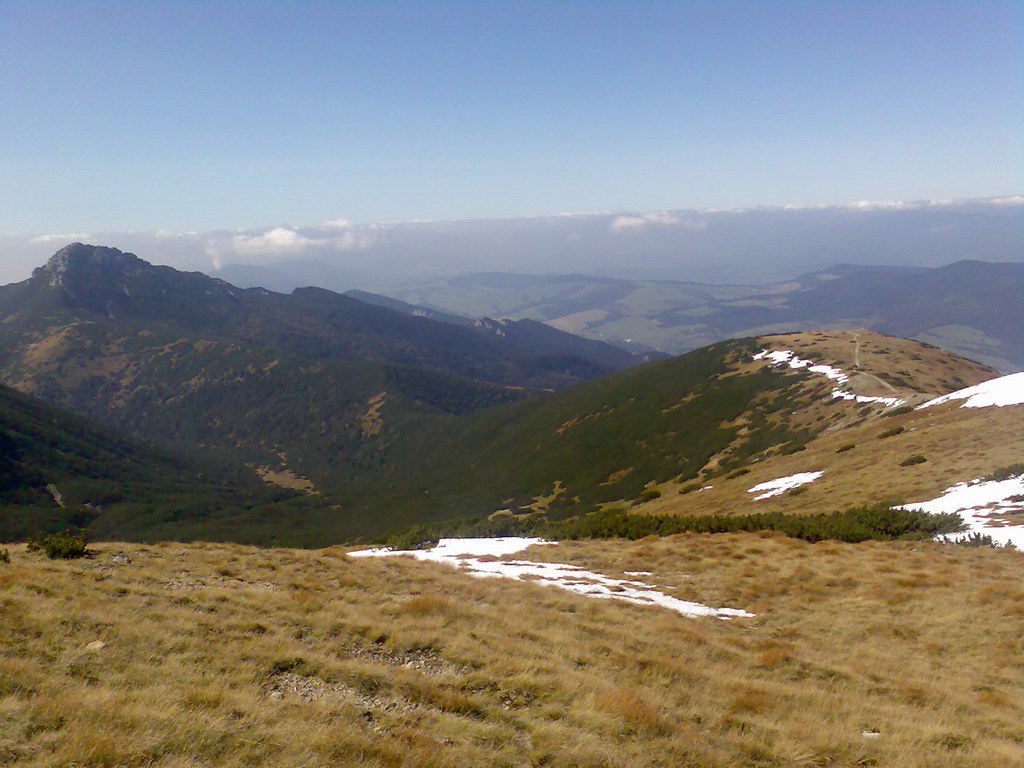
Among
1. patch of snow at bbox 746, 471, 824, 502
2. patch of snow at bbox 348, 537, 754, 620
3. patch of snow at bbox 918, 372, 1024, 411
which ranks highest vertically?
patch of snow at bbox 918, 372, 1024, 411

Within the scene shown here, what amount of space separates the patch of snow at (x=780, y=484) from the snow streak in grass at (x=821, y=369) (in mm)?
17493

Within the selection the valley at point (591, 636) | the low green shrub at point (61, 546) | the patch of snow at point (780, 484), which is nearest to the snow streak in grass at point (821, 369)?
the valley at point (591, 636)

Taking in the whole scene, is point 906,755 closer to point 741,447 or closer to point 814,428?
point 814,428

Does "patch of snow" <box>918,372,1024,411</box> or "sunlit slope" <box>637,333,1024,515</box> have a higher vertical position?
"patch of snow" <box>918,372,1024,411</box>

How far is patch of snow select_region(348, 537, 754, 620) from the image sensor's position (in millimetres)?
16312

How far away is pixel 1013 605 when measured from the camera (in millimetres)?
13531

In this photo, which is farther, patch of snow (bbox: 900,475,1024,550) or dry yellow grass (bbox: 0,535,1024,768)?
patch of snow (bbox: 900,475,1024,550)

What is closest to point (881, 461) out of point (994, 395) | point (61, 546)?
point (994, 395)

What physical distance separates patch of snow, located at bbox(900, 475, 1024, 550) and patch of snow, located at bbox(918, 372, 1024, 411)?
47.8 feet

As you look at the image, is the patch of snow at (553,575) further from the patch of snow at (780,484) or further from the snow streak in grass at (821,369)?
the snow streak in grass at (821,369)

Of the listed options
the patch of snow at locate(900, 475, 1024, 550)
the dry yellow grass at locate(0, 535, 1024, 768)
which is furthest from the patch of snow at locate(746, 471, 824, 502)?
the dry yellow grass at locate(0, 535, 1024, 768)

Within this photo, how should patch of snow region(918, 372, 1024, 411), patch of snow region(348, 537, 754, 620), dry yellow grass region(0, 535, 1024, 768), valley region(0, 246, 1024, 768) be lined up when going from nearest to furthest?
dry yellow grass region(0, 535, 1024, 768) → valley region(0, 246, 1024, 768) → patch of snow region(348, 537, 754, 620) → patch of snow region(918, 372, 1024, 411)

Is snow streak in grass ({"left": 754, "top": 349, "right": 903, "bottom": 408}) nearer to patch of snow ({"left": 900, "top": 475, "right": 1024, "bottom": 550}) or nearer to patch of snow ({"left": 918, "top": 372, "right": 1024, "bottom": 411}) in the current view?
patch of snow ({"left": 918, "top": 372, "right": 1024, "bottom": 411})

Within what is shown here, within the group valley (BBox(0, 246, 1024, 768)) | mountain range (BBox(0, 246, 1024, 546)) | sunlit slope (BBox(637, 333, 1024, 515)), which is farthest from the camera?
mountain range (BBox(0, 246, 1024, 546))
